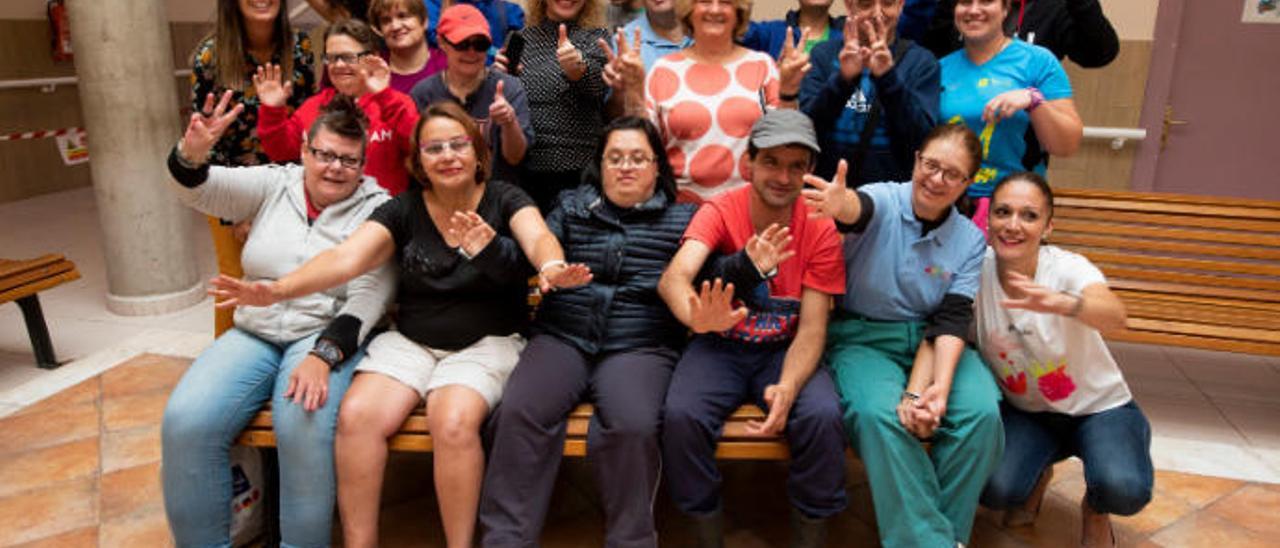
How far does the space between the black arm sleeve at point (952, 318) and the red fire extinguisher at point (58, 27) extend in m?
8.58

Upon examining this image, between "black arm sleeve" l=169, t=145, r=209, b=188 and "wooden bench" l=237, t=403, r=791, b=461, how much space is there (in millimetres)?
774

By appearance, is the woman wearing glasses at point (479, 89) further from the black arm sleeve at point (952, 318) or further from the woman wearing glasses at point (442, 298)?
the black arm sleeve at point (952, 318)

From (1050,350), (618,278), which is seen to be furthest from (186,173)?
(1050,350)

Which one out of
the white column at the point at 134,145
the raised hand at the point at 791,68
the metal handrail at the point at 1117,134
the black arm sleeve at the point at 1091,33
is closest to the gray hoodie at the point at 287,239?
the raised hand at the point at 791,68

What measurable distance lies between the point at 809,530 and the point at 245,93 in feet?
8.66

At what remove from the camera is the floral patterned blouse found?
11.3 feet

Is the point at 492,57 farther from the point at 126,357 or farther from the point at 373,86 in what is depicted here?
the point at 126,357

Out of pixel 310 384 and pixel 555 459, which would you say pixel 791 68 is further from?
pixel 310 384

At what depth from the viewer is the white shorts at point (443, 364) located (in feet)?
8.95

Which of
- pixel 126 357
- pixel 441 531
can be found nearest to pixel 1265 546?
pixel 441 531

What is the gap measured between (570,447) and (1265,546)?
7.66 feet

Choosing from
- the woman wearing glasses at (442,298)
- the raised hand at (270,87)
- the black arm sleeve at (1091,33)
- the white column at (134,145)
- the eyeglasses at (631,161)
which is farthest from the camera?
the white column at (134,145)

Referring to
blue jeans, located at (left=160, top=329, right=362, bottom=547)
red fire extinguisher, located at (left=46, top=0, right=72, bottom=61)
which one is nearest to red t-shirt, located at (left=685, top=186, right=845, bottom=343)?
blue jeans, located at (left=160, top=329, right=362, bottom=547)

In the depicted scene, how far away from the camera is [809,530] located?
2643 millimetres
